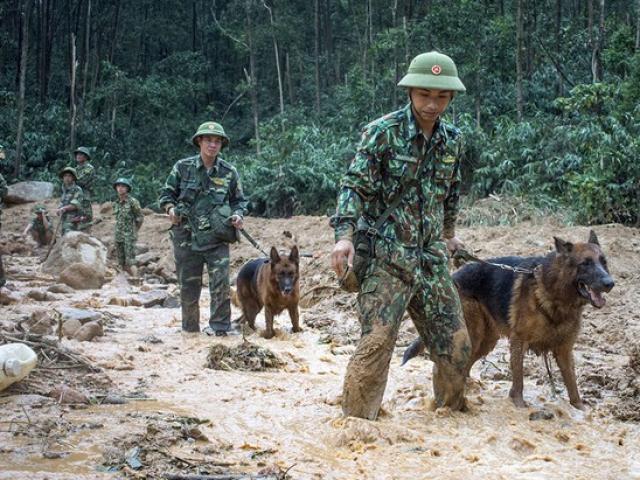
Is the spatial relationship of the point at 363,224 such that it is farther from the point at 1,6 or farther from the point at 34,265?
the point at 1,6

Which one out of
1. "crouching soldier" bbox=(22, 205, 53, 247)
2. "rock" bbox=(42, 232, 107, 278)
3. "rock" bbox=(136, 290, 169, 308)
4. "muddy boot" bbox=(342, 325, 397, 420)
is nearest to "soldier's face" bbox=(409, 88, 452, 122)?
"muddy boot" bbox=(342, 325, 397, 420)

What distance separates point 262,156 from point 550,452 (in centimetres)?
1955

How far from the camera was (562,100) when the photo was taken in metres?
16.4

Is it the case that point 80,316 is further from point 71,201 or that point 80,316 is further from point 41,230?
point 41,230

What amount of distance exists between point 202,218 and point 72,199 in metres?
7.89

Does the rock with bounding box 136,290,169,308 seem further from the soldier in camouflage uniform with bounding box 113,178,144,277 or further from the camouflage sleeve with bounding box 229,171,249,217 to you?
the camouflage sleeve with bounding box 229,171,249,217

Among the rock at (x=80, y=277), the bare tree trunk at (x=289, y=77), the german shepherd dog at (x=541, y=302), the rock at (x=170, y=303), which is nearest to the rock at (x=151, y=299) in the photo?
the rock at (x=170, y=303)

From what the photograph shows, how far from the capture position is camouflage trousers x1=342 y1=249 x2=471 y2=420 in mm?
4664

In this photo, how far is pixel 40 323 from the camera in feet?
25.6

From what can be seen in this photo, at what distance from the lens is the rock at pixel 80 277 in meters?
13.8

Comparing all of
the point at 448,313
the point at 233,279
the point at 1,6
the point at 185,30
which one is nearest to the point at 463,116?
the point at 233,279

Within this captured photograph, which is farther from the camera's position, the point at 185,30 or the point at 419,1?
the point at 185,30

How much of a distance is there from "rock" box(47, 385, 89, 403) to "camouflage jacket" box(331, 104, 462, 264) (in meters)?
2.23

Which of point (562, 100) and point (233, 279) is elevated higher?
point (562, 100)
